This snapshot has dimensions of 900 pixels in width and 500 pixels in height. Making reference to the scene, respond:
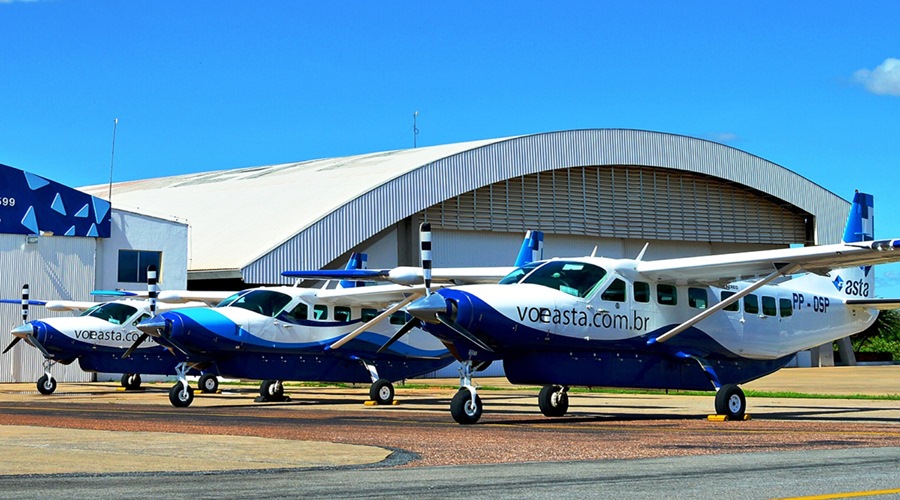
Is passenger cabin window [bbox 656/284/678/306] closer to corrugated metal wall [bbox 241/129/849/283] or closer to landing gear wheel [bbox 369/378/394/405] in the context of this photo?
landing gear wheel [bbox 369/378/394/405]

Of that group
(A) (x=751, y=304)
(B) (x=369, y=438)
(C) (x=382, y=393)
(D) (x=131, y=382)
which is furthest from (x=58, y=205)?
(B) (x=369, y=438)

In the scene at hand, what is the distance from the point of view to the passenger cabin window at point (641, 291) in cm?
1812

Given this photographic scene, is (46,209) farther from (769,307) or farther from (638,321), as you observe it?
(769,307)

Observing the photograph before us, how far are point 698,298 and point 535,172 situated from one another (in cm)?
2453

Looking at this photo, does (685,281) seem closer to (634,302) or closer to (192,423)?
(634,302)

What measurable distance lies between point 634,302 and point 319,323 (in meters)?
8.69

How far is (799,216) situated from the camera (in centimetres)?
5050

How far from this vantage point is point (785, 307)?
2023 cm

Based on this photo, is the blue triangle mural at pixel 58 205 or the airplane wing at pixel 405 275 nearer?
the airplane wing at pixel 405 275

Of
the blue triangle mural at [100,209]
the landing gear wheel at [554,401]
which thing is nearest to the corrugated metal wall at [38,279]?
the blue triangle mural at [100,209]

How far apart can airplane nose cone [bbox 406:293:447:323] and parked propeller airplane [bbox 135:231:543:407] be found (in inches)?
243

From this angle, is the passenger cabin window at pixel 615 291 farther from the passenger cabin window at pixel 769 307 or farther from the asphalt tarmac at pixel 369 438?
the passenger cabin window at pixel 769 307

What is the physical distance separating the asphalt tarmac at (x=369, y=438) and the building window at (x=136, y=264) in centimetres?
1467

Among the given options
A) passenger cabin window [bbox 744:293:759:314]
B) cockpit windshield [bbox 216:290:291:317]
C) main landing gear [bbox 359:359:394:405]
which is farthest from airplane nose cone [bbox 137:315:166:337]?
passenger cabin window [bbox 744:293:759:314]
